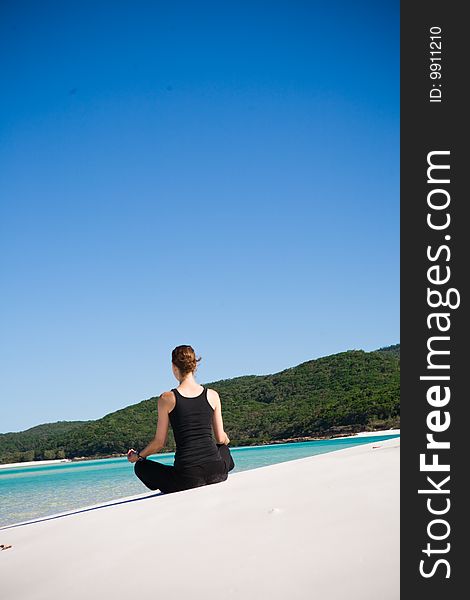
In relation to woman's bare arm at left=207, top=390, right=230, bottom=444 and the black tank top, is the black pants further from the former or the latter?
woman's bare arm at left=207, top=390, right=230, bottom=444

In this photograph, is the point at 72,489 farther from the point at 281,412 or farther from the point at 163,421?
the point at 281,412

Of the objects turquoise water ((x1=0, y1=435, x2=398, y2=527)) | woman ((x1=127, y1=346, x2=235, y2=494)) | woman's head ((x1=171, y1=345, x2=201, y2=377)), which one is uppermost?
woman's head ((x1=171, y1=345, x2=201, y2=377))

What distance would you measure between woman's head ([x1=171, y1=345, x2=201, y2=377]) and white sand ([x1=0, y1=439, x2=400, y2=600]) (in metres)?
1.11

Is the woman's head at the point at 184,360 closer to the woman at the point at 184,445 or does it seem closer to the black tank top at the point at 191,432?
the woman at the point at 184,445

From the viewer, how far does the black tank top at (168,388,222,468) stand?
407 cm

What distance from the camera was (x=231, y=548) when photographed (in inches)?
82.1

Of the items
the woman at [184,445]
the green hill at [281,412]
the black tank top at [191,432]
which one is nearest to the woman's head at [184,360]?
the woman at [184,445]

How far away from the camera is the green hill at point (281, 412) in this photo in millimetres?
44500

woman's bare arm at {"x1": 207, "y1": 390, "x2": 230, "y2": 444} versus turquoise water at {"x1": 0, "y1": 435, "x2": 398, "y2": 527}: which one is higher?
woman's bare arm at {"x1": 207, "y1": 390, "x2": 230, "y2": 444}

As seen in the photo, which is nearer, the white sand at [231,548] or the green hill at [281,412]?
the white sand at [231,548]

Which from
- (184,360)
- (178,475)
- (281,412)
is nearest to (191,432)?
(178,475)

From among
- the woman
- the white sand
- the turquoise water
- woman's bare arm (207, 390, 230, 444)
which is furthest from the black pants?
the turquoise water

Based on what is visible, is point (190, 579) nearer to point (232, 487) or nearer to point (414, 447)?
point (414, 447)

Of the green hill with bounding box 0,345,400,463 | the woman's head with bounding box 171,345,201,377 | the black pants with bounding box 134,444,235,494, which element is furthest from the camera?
the green hill with bounding box 0,345,400,463
